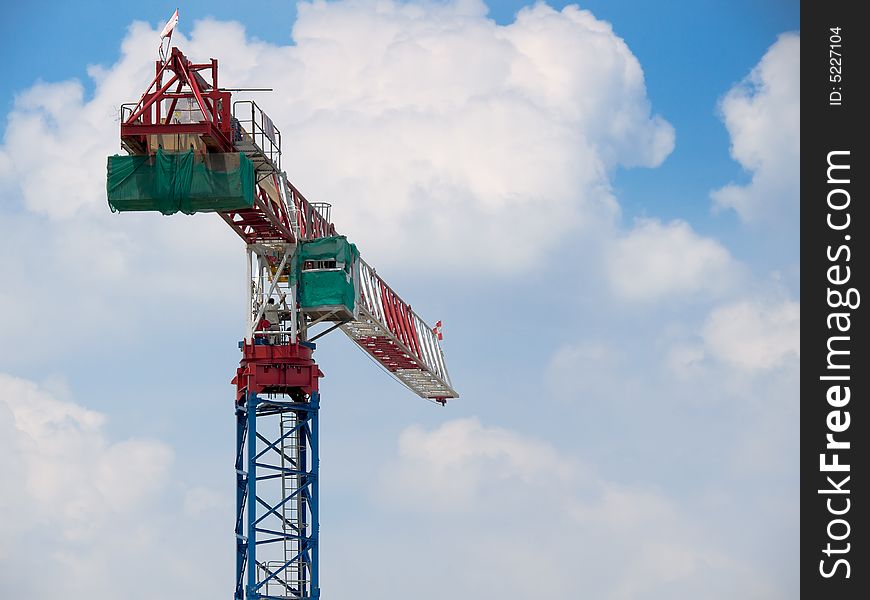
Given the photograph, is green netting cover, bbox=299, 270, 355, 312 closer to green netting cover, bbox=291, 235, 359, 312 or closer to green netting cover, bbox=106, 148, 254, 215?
green netting cover, bbox=291, 235, 359, 312

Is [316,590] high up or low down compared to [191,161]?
down

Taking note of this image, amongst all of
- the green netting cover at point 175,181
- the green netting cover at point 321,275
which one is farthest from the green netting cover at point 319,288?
the green netting cover at point 175,181

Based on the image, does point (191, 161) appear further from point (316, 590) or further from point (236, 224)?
point (316, 590)

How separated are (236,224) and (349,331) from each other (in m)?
14.8

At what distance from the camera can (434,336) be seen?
117000 millimetres

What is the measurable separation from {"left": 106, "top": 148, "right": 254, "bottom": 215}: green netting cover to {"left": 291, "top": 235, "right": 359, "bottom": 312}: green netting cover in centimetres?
954

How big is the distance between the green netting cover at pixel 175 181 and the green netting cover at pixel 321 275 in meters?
9.54

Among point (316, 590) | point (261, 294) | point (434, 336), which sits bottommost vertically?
point (316, 590)

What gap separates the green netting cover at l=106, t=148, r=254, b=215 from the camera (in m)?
78.6

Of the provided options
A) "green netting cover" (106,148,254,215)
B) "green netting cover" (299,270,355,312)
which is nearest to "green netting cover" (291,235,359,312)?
"green netting cover" (299,270,355,312)

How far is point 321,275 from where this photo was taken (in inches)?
3494

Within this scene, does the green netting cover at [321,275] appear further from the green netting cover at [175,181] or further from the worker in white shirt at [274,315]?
the green netting cover at [175,181]
